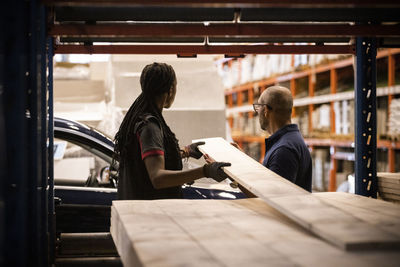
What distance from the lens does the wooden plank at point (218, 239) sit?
112cm

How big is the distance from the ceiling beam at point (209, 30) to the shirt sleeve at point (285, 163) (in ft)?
3.19

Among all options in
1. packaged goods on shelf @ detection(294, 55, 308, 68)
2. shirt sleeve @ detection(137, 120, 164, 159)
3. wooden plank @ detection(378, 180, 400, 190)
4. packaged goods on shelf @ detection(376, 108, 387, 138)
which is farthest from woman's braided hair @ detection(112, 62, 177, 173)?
packaged goods on shelf @ detection(294, 55, 308, 68)

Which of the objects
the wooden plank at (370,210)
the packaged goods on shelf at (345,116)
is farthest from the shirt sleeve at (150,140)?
the packaged goods on shelf at (345,116)

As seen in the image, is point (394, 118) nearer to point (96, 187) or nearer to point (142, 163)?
point (96, 187)

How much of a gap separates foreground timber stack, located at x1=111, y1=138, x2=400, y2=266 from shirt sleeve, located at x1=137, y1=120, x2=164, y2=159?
0.46m

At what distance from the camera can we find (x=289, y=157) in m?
2.89

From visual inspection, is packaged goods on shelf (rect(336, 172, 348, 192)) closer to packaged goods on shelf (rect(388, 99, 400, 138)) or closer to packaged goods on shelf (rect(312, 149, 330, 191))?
packaged goods on shelf (rect(312, 149, 330, 191))

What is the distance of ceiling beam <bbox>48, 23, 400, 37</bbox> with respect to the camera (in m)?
1.98

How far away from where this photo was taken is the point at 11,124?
4.66 feet

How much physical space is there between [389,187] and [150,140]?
1232 mm

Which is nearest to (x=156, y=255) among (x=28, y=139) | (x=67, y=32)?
(x=28, y=139)

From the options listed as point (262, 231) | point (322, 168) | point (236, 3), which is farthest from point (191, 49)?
point (322, 168)

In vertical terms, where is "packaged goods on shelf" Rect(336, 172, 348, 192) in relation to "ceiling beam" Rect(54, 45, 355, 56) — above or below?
below

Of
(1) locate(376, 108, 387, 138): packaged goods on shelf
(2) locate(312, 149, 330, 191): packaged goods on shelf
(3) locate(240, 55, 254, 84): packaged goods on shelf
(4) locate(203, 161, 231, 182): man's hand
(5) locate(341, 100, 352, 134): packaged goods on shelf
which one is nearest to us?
(4) locate(203, 161, 231, 182): man's hand
